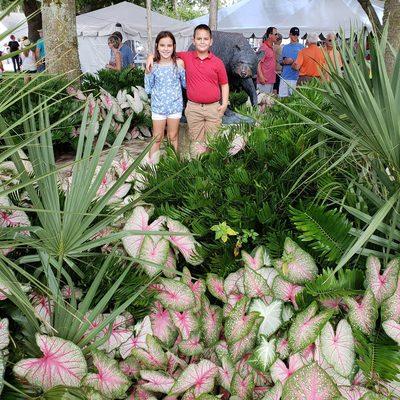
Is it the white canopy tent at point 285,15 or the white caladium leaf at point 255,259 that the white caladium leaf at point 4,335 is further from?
the white canopy tent at point 285,15

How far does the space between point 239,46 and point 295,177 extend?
342 cm

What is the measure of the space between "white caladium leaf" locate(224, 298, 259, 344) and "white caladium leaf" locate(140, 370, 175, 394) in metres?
0.26

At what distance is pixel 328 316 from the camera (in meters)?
1.80

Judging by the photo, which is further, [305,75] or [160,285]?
[305,75]

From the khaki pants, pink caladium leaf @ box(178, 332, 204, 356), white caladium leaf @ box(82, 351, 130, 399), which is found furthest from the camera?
the khaki pants

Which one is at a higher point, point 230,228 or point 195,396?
point 230,228

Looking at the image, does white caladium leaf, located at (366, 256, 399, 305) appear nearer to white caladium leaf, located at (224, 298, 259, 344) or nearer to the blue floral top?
white caladium leaf, located at (224, 298, 259, 344)

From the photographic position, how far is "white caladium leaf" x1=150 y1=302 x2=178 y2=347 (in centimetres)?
206

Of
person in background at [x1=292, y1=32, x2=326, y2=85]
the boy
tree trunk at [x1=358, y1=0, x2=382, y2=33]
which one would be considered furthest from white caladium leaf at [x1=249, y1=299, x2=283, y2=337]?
person in background at [x1=292, y1=32, x2=326, y2=85]

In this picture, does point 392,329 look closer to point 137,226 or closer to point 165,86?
point 137,226

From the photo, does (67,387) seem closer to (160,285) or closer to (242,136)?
(160,285)

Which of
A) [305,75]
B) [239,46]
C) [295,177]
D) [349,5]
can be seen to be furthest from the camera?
[349,5]

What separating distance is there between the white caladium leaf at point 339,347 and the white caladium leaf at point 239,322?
26 cm

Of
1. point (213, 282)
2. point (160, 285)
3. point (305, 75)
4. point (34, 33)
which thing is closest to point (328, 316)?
point (213, 282)
